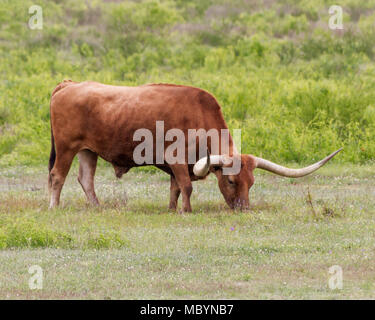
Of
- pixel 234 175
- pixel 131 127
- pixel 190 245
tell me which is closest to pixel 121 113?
pixel 131 127

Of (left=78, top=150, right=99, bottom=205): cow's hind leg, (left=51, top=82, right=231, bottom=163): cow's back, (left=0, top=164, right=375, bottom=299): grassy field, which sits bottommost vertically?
(left=0, top=164, right=375, bottom=299): grassy field

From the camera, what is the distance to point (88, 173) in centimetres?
1106

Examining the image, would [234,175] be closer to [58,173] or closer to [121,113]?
[121,113]

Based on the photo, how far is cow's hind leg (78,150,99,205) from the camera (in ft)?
36.0

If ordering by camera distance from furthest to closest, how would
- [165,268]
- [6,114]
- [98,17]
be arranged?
[98,17], [6,114], [165,268]

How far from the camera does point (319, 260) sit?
759 centimetres

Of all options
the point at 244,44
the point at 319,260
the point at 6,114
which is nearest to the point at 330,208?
the point at 319,260

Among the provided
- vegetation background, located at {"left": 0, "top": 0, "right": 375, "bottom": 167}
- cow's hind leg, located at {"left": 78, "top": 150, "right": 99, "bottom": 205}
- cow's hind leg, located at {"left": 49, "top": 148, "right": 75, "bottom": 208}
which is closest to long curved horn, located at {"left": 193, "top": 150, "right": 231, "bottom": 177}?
cow's hind leg, located at {"left": 78, "top": 150, "right": 99, "bottom": 205}

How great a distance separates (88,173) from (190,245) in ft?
10.5

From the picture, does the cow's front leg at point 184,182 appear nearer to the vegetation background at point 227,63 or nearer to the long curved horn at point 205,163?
the long curved horn at point 205,163

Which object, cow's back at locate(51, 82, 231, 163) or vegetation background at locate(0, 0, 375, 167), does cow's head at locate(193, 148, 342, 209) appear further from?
vegetation background at locate(0, 0, 375, 167)
